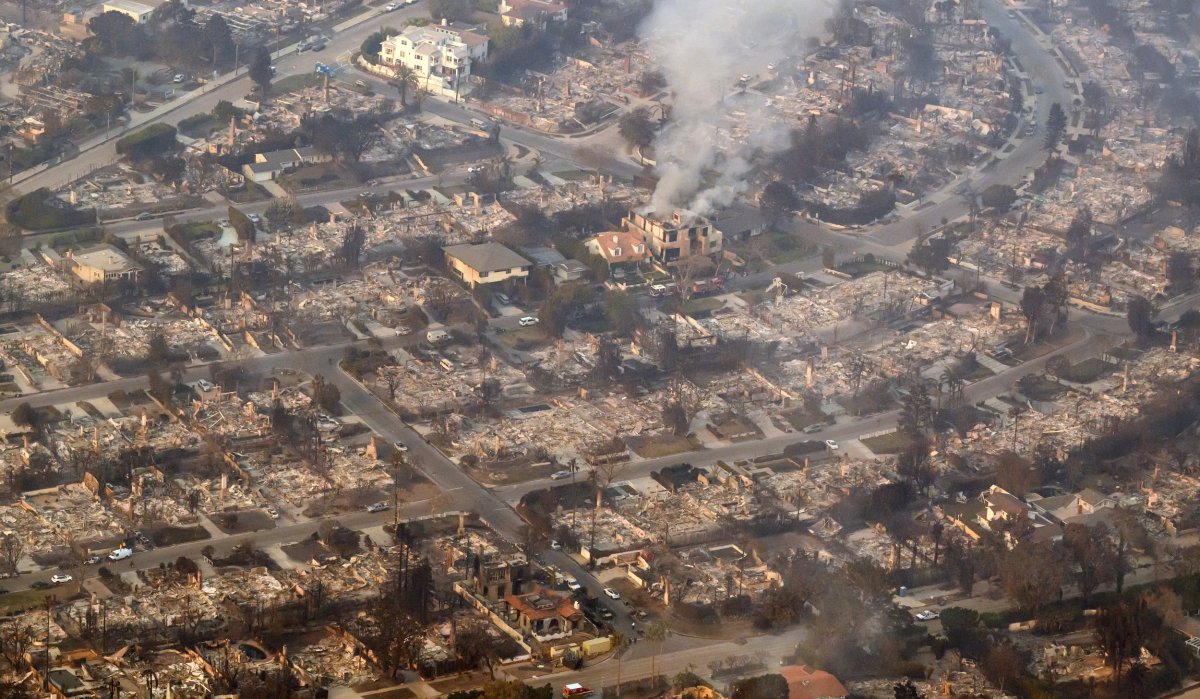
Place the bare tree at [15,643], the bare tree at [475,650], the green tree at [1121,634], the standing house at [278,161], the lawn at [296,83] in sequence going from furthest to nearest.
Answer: the lawn at [296,83] < the standing house at [278,161] < the green tree at [1121,634] < the bare tree at [475,650] < the bare tree at [15,643]

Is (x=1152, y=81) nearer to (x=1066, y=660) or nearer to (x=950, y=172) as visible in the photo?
(x=950, y=172)

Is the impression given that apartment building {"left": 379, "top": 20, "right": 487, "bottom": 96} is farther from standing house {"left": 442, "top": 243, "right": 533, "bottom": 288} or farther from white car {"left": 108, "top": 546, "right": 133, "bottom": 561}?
white car {"left": 108, "top": 546, "right": 133, "bottom": 561}

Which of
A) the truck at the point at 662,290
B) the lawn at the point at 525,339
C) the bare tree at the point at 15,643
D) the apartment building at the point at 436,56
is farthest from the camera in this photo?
the apartment building at the point at 436,56

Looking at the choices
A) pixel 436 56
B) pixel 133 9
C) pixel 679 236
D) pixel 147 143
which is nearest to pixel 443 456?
pixel 679 236

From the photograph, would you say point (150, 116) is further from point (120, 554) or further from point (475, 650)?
point (475, 650)

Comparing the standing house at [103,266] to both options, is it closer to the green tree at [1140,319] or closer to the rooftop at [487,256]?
the rooftop at [487,256]

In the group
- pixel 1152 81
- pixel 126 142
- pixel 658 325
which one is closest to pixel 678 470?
pixel 658 325

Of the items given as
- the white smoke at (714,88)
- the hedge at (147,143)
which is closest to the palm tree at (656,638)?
the white smoke at (714,88)

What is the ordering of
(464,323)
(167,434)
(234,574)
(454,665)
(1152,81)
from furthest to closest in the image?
1. (1152,81)
2. (464,323)
3. (167,434)
4. (234,574)
5. (454,665)
